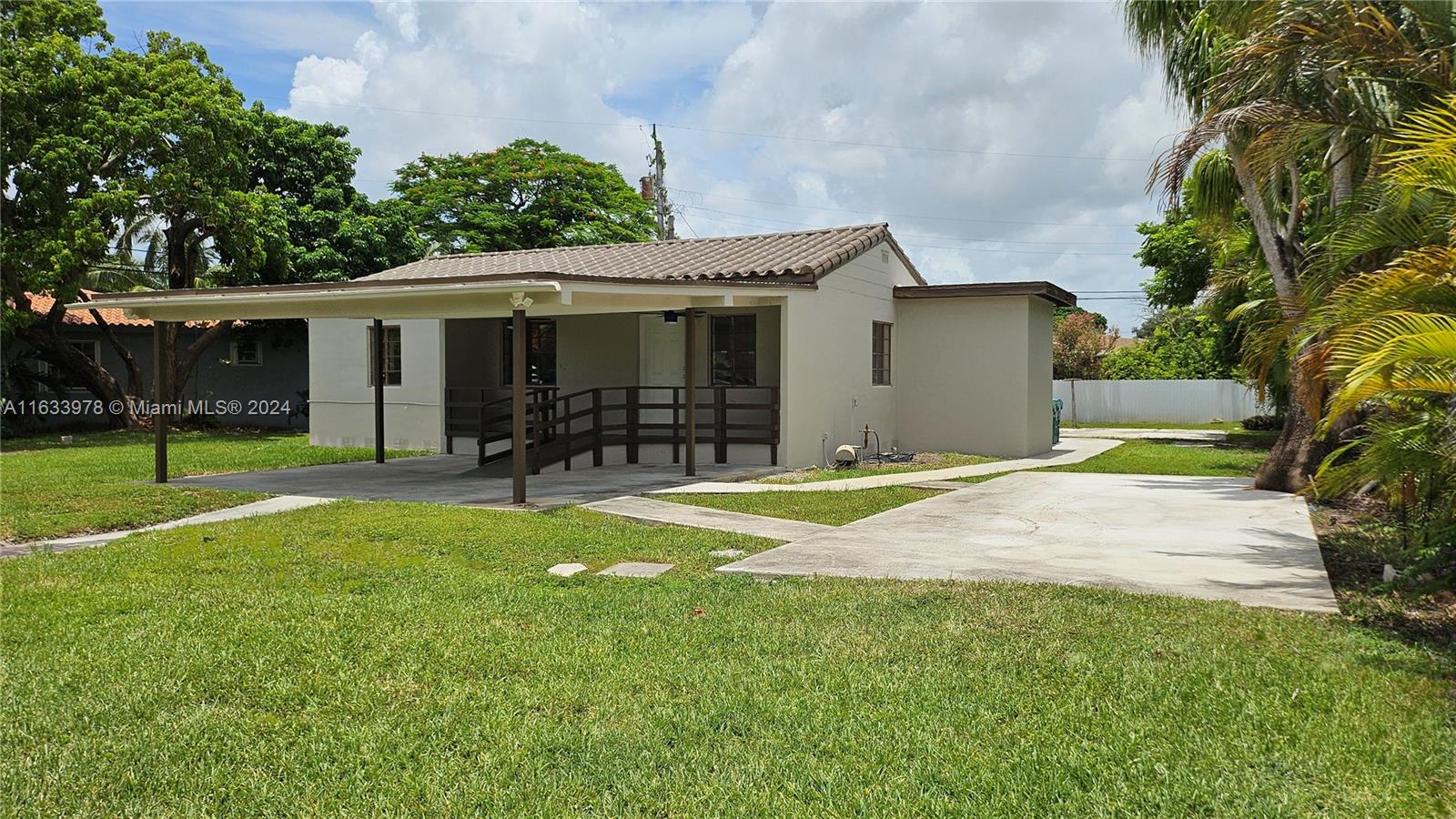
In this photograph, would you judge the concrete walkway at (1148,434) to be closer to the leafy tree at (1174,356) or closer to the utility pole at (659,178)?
the leafy tree at (1174,356)

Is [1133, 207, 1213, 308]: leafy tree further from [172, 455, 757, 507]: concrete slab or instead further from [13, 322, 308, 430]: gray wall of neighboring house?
[13, 322, 308, 430]: gray wall of neighboring house

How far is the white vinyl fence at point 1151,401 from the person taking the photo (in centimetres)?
3438

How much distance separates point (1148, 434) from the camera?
2867cm

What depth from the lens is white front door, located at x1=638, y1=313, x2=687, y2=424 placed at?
56.7ft

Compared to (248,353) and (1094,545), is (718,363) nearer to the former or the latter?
(1094,545)

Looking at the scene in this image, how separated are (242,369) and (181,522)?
21.6 m

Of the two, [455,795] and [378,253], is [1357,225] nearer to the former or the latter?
[455,795]

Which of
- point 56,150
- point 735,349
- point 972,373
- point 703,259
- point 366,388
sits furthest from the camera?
point 56,150

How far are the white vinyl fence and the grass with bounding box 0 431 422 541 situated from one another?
24.0 meters

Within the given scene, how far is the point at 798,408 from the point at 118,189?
15921 mm

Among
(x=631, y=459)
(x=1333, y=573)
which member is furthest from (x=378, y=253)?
(x=1333, y=573)

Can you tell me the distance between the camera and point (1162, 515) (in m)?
10.8

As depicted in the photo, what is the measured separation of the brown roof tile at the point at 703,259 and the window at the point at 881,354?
156 centimetres

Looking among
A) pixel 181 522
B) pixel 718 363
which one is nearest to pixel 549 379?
pixel 718 363
